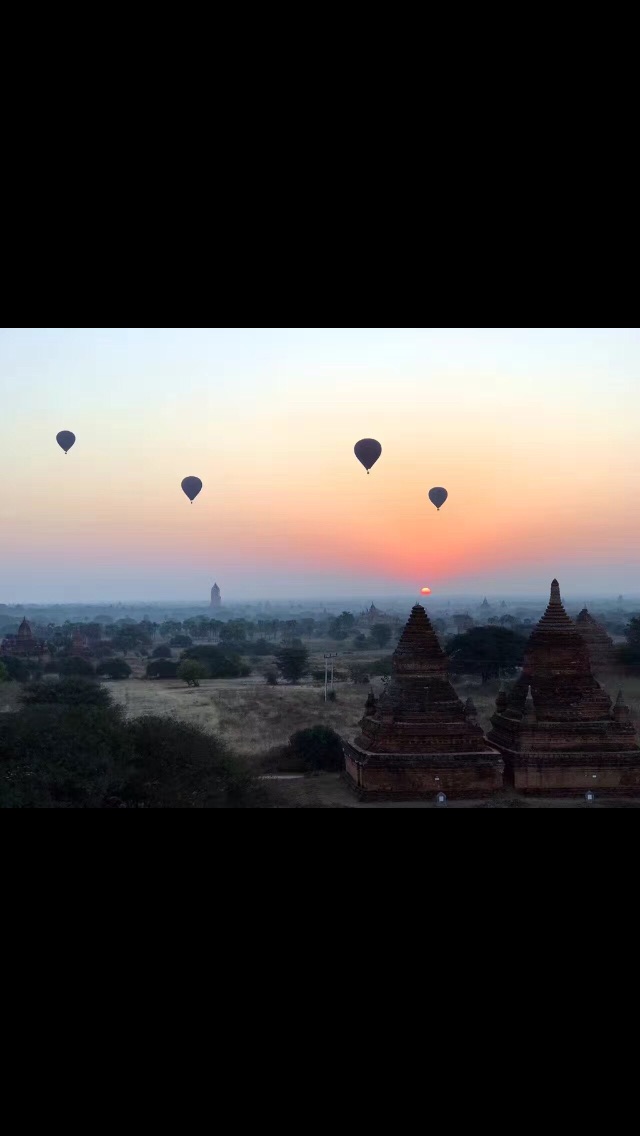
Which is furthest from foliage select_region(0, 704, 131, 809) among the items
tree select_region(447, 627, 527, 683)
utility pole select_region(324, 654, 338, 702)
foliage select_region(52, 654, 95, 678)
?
tree select_region(447, 627, 527, 683)

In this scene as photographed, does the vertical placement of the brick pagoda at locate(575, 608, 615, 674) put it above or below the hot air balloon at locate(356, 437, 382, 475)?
below

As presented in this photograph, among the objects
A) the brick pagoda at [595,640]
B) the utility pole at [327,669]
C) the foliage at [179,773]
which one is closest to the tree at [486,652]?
the utility pole at [327,669]

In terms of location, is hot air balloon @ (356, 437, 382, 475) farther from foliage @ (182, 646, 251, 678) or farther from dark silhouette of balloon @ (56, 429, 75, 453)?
foliage @ (182, 646, 251, 678)

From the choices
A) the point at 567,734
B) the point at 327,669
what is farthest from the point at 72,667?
the point at 567,734
